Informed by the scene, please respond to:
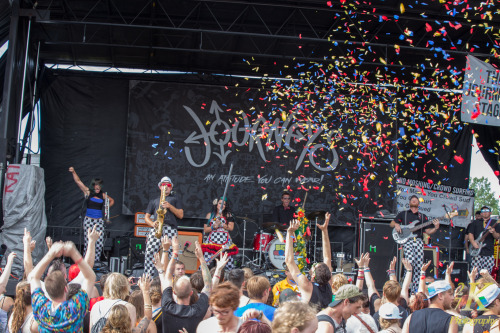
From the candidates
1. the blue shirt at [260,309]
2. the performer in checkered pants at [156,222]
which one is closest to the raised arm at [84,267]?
the blue shirt at [260,309]

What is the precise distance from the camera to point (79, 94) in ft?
44.3

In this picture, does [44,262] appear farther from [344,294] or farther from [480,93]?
[480,93]

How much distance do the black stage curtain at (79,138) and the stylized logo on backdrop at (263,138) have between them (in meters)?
1.74

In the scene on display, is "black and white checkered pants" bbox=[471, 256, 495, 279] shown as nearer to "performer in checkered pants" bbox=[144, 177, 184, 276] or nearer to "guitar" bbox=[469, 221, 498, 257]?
"guitar" bbox=[469, 221, 498, 257]

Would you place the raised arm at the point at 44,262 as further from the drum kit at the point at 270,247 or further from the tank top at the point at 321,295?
the drum kit at the point at 270,247

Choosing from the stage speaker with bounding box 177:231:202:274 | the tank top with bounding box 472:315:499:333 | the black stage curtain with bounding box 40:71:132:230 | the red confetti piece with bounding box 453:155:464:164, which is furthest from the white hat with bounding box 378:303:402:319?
the red confetti piece with bounding box 453:155:464:164

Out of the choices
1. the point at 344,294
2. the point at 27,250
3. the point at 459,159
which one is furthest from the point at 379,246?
the point at 27,250

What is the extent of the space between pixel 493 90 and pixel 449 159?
316cm

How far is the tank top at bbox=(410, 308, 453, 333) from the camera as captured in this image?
13.8 feet

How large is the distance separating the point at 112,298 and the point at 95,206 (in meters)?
7.52

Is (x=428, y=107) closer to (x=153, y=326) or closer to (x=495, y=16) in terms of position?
(x=495, y=16)

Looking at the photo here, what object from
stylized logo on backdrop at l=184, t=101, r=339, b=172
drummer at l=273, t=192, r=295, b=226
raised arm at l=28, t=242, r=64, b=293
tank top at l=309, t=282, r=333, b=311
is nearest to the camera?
raised arm at l=28, t=242, r=64, b=293

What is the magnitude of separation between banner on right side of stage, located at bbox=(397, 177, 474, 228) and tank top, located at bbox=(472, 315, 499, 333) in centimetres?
972

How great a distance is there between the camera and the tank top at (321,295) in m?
4.88
